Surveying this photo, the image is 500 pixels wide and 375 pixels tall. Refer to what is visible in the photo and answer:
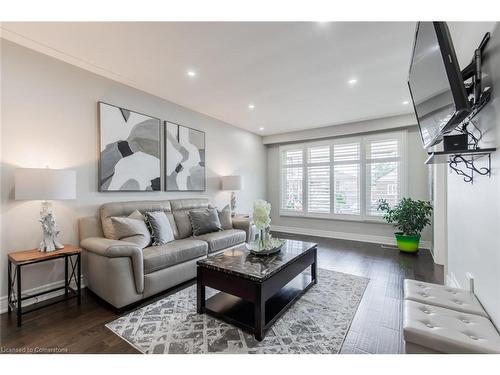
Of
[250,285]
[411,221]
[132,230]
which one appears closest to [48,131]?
A: [132,230]

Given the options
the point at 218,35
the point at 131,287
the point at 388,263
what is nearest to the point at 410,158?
the point at 388,263

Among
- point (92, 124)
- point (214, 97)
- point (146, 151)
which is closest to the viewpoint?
point (92, 124)

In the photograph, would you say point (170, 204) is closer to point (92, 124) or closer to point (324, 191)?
point (92, 124)

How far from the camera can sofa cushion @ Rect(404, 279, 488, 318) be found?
1.49 meters

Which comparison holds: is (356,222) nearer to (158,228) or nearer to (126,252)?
(158,228)

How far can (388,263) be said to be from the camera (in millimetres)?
3725

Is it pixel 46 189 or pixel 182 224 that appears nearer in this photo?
pixel 46 189

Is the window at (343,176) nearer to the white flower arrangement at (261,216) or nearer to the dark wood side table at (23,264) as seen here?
the white flower arrangement at (261,216)

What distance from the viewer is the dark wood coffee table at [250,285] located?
1894 mm

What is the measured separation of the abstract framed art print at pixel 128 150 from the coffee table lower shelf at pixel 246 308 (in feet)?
Result: 6.62

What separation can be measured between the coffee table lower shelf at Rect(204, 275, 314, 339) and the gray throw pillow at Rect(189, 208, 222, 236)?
1234mm

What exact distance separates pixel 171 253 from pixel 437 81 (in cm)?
278

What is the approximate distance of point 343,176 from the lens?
555cm
